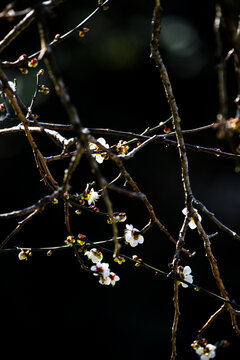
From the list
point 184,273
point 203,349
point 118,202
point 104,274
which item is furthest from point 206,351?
point 118,202

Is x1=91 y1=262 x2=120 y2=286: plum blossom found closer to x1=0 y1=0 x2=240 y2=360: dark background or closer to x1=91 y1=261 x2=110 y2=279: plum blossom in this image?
x1=91 y1=261 x2=110 y2=279: plum blossom

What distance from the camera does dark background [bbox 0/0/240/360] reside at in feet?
10.3

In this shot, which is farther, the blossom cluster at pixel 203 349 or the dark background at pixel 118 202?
the dark background at pixel 118 202

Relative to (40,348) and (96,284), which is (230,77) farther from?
(40,348)

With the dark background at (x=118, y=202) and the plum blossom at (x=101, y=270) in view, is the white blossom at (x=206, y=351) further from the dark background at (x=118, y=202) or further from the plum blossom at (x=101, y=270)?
the dark background at (x=118, y=202)

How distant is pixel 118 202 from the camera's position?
3250 millimetres

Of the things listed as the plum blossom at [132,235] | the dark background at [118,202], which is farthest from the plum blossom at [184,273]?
the dark background at [118,202]

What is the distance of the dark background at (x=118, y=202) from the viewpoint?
3137mm

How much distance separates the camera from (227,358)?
125 inches

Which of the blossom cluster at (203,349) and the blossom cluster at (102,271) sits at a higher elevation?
the blossom cluster at (102,271)

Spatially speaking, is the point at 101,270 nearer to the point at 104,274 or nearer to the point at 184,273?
the point at 104,274

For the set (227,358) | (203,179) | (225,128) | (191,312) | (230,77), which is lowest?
(227,358)

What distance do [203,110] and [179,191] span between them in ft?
2.16

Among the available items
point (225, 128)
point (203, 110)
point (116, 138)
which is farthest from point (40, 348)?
point (225, 128)
